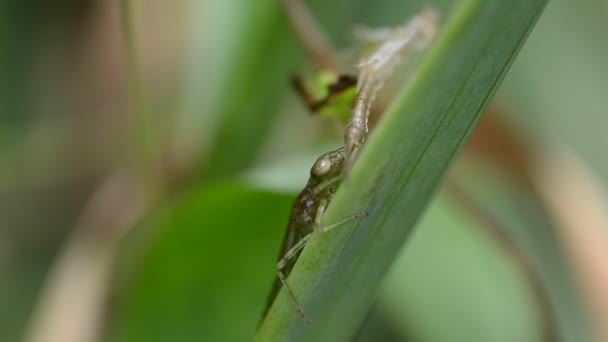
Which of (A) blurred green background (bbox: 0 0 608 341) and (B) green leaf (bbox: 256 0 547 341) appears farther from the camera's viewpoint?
(A) blurred green background (bbox: 0 0 608 341)

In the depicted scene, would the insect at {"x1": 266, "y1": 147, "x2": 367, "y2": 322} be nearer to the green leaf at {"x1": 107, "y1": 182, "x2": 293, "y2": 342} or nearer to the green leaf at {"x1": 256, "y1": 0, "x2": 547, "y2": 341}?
the green leaf at {"x1": 256, "y1": 0, "x2": 547, "y2": 341}

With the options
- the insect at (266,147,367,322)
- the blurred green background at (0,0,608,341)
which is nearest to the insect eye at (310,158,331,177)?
the insect at (266,147,367,322)

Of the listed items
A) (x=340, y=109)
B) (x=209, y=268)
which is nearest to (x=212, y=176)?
(x=209, y=268)

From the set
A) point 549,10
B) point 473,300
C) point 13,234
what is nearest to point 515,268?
point 473,300

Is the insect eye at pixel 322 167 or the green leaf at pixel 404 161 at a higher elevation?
the insect eye at pixel 322 167

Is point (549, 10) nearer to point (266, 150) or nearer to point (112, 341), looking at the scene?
point (266, 150)

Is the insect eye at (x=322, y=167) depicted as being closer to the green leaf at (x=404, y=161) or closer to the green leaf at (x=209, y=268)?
the green leaf at (x=404, y=161)

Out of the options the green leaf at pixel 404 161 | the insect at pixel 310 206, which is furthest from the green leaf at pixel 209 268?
the green leaf at pixel 404 161
